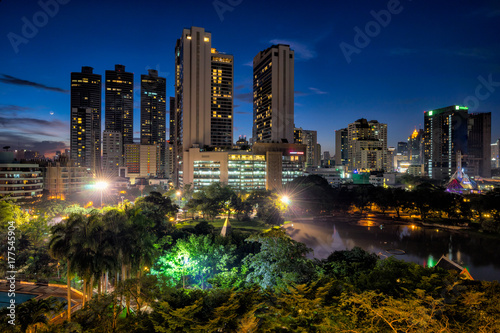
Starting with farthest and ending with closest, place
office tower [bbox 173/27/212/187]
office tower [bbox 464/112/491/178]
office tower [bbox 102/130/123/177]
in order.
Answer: office tower [bbox 102/130/123/177], office tower [bbox 464/112/491/178], office tower [bbox 173/27/212/187]

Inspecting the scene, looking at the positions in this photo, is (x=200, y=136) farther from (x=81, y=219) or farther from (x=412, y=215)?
(x=81, y=219)

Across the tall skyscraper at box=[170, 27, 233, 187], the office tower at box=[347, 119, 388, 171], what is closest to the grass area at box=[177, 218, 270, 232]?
the tall skyscraper at box=[170, 27, 233, 187]

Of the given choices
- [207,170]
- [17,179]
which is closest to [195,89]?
[207,170]

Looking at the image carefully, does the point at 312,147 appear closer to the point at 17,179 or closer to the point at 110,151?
the point at 110,151

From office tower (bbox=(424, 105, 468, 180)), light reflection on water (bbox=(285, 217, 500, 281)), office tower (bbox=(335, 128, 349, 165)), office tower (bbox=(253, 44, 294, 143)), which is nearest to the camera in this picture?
light reflection on water (bbox=(285, 217, 500, 281))

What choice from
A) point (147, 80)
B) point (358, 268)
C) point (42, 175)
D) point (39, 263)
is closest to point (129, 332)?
point (358, 268)

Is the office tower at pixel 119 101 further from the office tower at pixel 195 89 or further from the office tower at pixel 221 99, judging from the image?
the office tower at pixel 195 89

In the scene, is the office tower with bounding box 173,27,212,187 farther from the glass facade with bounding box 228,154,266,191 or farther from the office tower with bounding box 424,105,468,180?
the office tower with bounding box 424,105,468,180

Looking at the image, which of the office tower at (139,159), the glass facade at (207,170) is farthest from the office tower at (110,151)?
the glass facade at (207,170)
